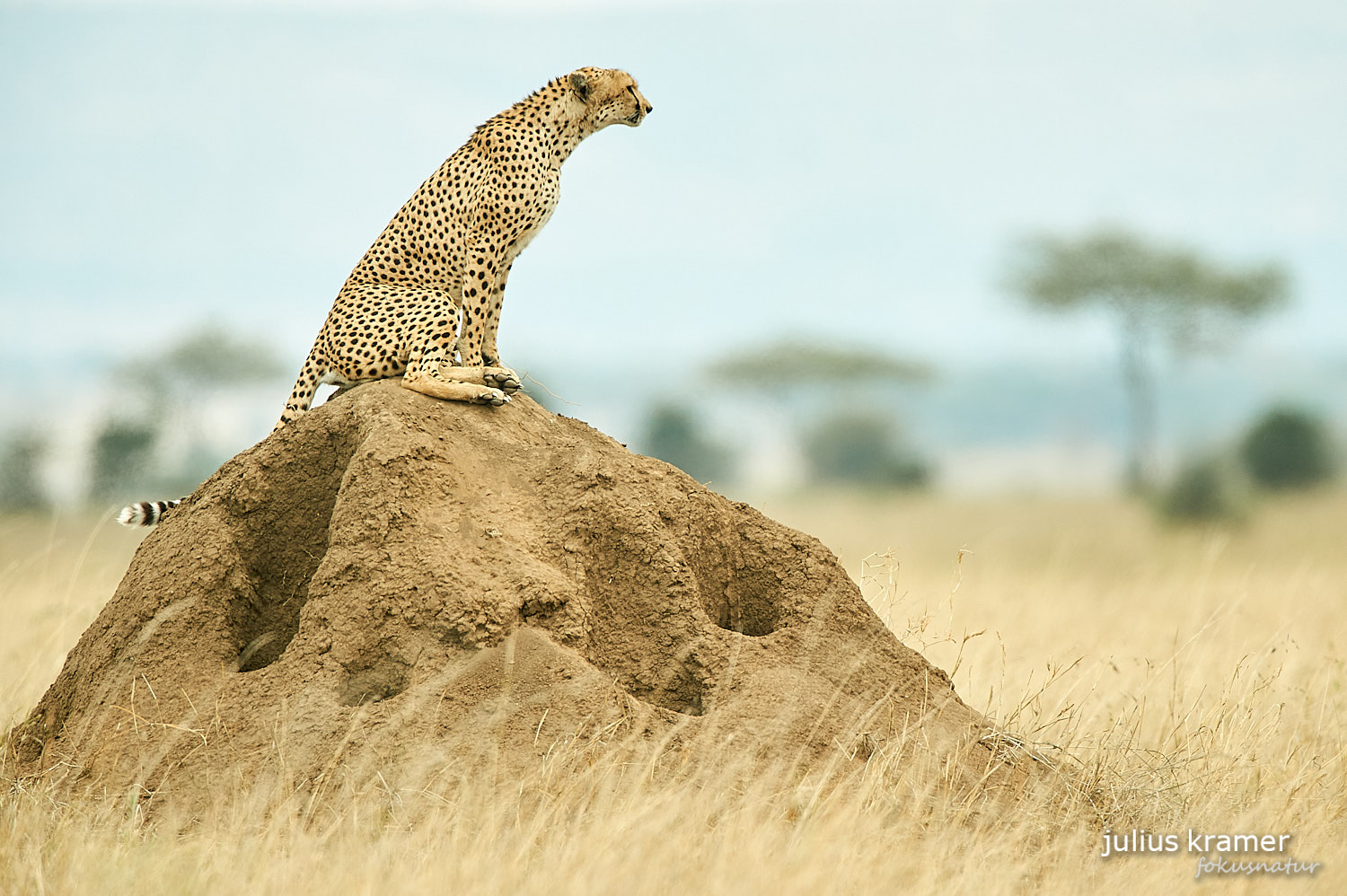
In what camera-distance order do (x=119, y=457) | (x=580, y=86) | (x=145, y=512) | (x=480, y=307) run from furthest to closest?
(x=119, y=457), (x=580, y=86), (x=480, y=307), (x=145, y=512)

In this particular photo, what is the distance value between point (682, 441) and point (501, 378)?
3113cm

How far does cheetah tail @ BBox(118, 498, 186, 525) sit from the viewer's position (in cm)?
546

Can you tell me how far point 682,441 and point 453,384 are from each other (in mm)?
31300

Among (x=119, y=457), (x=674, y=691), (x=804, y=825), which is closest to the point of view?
(x=804, y=825)

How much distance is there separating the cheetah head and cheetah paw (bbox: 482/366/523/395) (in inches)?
61.1

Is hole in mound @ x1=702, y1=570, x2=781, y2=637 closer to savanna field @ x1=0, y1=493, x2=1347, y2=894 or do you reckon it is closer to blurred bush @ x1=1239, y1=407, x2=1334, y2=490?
savanna field @ x1=0, y1=493, x2=1347, y2=894

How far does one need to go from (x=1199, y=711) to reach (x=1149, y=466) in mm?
27586

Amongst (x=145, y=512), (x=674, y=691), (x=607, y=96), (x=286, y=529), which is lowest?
(x=674, y=691)

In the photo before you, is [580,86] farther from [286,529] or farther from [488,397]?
[286,529]

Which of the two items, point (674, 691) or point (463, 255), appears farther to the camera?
point (463, 255)

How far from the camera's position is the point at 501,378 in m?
5.27

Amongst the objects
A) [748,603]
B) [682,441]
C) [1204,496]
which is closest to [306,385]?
[748,603]

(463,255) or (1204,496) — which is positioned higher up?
(463,255)

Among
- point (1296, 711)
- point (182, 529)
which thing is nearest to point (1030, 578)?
point (1296, 711)
